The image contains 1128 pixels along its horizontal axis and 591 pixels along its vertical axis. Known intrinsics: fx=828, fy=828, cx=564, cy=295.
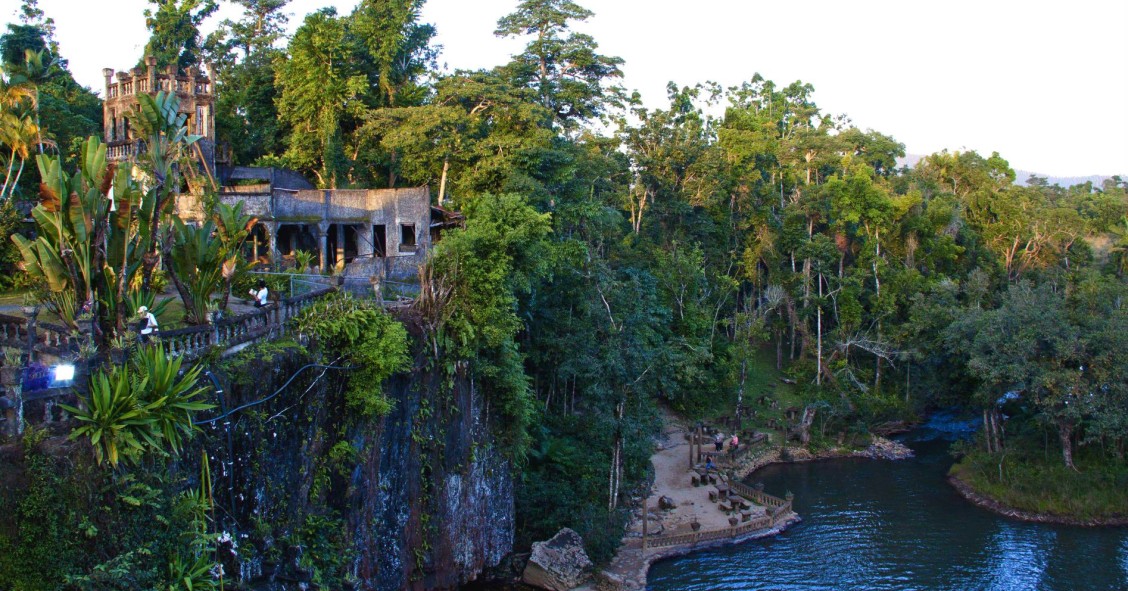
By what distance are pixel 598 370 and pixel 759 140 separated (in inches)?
1051

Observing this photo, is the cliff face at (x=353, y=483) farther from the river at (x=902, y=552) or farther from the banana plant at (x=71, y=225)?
the river at (x=902, y=552)

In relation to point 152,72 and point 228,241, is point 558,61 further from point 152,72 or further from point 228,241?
point 228,241

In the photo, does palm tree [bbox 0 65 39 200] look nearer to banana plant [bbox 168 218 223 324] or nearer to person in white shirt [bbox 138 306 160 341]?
banana plant [bbox 168 218 223 324]

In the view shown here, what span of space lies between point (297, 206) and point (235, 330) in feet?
48.2

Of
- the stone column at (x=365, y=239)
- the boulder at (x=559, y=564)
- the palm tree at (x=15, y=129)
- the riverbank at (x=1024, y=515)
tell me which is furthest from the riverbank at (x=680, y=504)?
the palm tree at (x=15, y=129)

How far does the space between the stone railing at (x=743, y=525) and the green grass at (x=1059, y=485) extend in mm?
9087

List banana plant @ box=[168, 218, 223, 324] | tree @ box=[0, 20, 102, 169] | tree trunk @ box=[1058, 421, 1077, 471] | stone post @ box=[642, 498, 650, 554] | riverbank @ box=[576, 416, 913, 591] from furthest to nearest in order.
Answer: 1. tree trunk @ box=[1058, 421, 1077, 471]
2. stone post @ box=[642, 498, 650, 554]
3. riverbank @ box=[576, 416, 913, 591]
4. tree @ box=[0, 20, 102, 169]
5. banana plant @ box=[168, 218, 223, 324]

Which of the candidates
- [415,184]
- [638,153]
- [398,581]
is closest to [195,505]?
[398,581]

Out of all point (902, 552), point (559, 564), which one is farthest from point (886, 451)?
point (559, 564)

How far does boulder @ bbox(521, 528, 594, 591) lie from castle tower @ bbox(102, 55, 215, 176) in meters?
17.2

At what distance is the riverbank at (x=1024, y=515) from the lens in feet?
100

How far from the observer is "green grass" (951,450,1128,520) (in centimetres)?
3081

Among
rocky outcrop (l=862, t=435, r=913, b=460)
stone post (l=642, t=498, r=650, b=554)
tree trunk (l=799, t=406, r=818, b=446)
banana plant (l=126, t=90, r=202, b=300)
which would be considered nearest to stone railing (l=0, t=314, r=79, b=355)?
banana plant (l=126, t=90, r=202, b=300)

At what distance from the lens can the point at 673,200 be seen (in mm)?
44156
